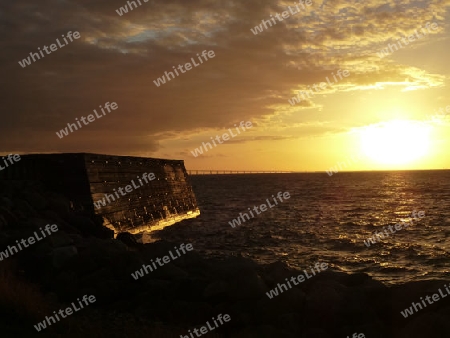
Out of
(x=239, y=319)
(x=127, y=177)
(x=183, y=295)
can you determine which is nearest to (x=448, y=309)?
(x=239, y=319)

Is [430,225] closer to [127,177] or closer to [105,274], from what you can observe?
[127,177]

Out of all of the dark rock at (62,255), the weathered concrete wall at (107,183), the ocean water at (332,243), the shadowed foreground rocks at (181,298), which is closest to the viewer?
the shadowed foreground rocks at (181,298)

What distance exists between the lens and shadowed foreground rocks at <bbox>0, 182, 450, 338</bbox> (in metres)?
8.49

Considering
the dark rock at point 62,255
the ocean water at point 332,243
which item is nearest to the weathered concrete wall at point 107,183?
the ocean water at point 332,243

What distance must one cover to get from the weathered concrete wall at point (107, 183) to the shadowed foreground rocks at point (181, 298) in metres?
7.17

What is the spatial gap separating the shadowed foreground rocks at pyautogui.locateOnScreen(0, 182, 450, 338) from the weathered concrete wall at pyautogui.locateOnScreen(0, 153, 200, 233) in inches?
282

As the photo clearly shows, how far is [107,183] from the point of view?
21.9m

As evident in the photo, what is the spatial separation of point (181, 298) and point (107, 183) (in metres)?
12.6

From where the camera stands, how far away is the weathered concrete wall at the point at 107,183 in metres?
20.1

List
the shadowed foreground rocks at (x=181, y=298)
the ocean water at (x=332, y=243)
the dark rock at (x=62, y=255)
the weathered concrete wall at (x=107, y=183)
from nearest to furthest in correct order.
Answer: the shadowed foreground rocks at (x=181, y=298) < the dark rock at (x=62, y=255) < the ocean water at (x=332, y=243) < the weathered concrete wall at (x=107, y=183)

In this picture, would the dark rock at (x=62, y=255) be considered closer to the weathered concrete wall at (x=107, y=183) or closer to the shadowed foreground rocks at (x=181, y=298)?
the shadowed foreground rocks at (x=181, y=298)

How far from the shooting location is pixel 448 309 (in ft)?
29.2

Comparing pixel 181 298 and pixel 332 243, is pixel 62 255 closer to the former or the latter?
pixel 181 298

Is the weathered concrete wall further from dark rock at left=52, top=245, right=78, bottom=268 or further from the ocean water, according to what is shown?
dark rock at left=52, top=245, right=78, bottom=268
